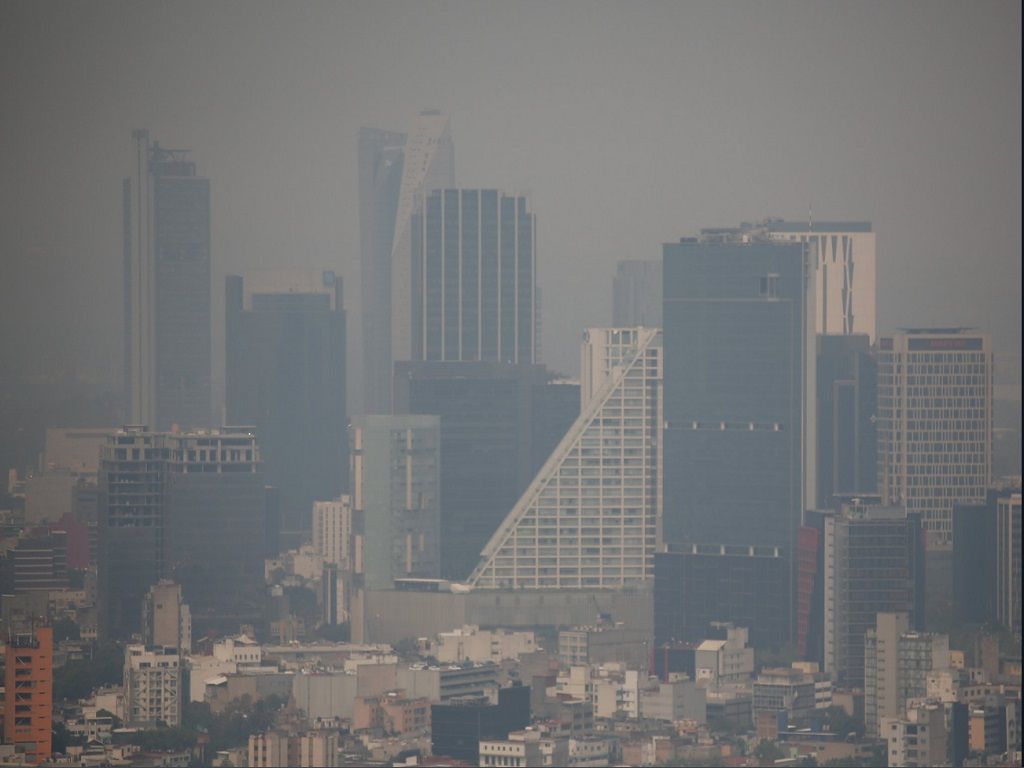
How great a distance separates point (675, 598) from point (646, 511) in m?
3.57

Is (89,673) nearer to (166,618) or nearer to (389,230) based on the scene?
(166,618)

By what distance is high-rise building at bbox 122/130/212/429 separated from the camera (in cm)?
4231

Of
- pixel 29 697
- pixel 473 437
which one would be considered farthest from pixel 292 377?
pixel 29 697

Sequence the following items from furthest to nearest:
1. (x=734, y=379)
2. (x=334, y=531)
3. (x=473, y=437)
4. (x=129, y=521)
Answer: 1. (x=473, y=437)
2. (x=334, y=531)
3. (x=734, y=379)
4. (x=129, y=521)

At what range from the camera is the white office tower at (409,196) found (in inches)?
1836

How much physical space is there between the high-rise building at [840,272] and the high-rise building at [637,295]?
1.56m

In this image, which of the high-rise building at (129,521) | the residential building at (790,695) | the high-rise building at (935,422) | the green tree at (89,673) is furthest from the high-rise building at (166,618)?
the high-rise building at (935,422)

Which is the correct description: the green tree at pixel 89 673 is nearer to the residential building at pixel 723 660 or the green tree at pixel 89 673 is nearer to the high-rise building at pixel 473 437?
the residential building at pixel 723 660

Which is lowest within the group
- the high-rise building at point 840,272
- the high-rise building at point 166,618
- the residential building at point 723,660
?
the residential building at point 723,660

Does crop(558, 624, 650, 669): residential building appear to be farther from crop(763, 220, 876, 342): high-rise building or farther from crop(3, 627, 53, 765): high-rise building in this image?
crop(3, 627, 53, 765): high-rise building

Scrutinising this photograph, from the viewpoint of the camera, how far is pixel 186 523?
130 ft

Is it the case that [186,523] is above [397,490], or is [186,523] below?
below

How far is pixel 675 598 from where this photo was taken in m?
38.7

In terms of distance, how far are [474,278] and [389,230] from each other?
1956mm
